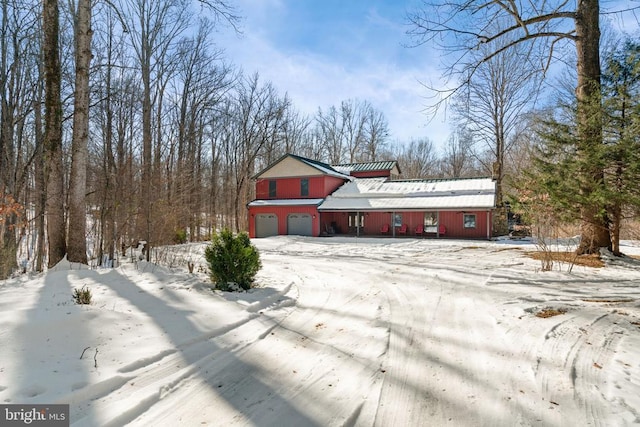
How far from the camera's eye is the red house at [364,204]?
20953 millimetres

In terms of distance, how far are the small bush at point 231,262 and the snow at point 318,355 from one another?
1.15ft

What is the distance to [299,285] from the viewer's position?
23.8 ft

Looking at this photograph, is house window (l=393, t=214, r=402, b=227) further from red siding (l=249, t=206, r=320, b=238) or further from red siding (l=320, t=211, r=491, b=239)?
red siding (l=249, t=206, r=320, b=238)

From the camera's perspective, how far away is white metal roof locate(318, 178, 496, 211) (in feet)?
67.7

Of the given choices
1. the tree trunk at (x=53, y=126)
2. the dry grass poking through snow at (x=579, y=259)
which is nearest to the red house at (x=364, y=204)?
the dry grass poking through snow at (x=579, y=259)

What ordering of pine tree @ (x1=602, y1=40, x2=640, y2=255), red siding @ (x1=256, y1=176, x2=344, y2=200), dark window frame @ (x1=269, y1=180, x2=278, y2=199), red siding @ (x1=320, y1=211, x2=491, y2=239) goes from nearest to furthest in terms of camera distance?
1. pine tree @ (x1=602, y1=40, x2=640, y2=255)
2. red siding @ (x1=320, y1=211, x2=491, y2=239)
3. red siding @ (x1=256, y1=176, x2=344, y2=200)
4. dark window frame @ (x1=269, y1=180, x2=278, y2=199)

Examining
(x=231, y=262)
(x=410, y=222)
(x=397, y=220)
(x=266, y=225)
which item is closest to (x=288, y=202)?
(x=266, y=225)

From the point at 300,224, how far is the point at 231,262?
17.3 metres

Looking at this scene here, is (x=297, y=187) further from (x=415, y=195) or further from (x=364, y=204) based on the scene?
(x=415, y=195)

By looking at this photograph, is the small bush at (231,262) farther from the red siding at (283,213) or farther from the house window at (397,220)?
the house window at (397,220)

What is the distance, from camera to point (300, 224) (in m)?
23.7

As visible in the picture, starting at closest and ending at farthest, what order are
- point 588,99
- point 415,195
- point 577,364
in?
point 577,364 → point 588,99 → point 415,195

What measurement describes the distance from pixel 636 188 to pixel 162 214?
11.3 m

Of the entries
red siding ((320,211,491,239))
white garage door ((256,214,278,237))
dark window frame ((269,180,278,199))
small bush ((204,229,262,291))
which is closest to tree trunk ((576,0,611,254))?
small bush ((204,229,262,291))
